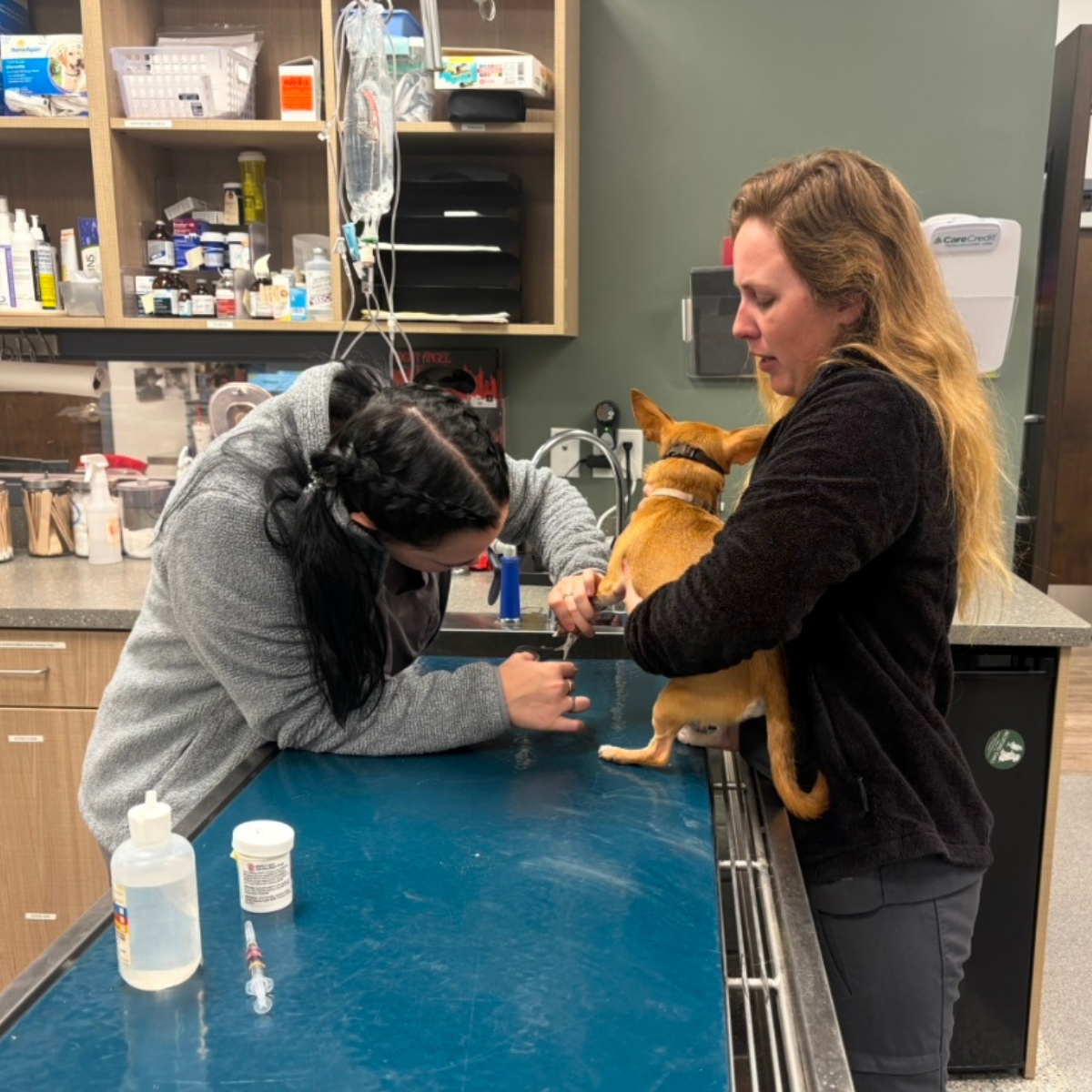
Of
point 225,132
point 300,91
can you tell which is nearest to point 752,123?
point 300,91

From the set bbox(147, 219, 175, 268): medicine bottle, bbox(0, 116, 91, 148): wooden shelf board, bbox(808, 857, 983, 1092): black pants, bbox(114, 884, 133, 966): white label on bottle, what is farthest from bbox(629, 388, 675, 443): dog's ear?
bbox(0, 116, 91, 148): wooden shelf board

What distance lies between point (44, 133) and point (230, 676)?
183 centimetres

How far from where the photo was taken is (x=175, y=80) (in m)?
2.31

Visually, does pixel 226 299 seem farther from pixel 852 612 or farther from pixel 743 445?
pixel 852 612

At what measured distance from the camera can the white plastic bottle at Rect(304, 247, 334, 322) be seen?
2396 mm

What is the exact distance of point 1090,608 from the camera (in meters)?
5.38

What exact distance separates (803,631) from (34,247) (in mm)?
2176

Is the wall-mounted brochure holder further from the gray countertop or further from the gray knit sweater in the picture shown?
the gray knit sweater

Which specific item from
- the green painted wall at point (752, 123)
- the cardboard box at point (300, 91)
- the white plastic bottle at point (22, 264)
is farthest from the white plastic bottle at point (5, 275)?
the green painted wall at point (752, 123)

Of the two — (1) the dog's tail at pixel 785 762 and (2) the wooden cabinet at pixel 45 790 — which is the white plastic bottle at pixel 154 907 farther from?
(2) the wooden cabinet at pixel 45 790

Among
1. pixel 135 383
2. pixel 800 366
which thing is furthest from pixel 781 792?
pixel 135 383

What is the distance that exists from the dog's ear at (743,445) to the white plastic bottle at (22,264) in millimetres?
1884

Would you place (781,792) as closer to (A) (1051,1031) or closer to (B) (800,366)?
(B) (800,366)

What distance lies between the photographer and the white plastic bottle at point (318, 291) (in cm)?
240
